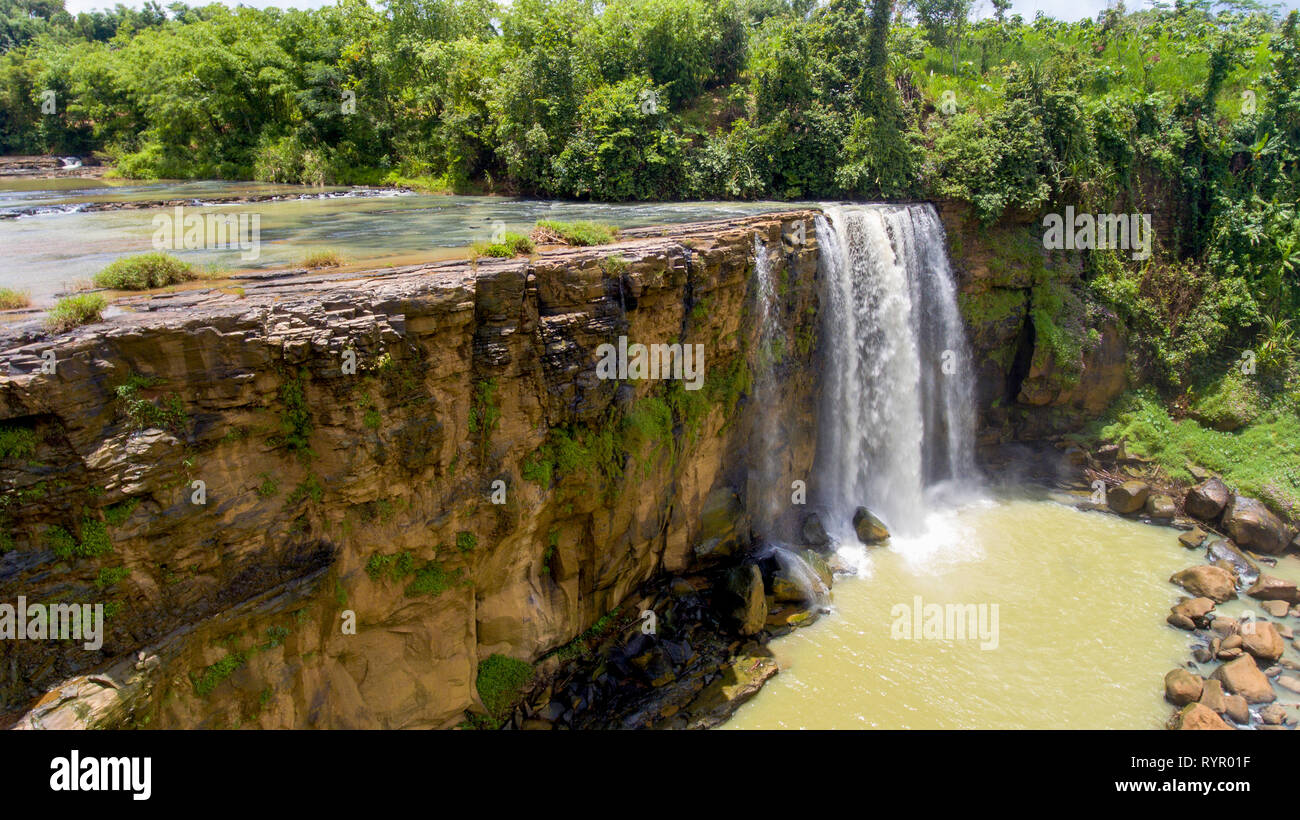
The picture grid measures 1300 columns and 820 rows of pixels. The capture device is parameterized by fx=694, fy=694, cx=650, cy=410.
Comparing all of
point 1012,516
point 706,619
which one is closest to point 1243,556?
point 1012,516

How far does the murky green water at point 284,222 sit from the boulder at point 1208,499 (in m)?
13.0

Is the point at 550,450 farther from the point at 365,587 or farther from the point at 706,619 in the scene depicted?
the point at 706,619

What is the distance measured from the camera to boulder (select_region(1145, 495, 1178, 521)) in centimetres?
1755

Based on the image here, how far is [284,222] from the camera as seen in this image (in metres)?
17.0

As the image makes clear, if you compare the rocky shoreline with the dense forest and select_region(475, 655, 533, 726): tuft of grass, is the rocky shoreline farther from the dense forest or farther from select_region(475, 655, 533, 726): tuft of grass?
select_region(475, 655, 533, 726): tuft of grass

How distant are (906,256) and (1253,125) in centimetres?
1378

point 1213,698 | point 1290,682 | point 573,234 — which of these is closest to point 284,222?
point 573,234

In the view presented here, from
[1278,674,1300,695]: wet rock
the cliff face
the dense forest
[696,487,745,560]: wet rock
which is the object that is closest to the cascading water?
[696,487,745,560]: wet rock

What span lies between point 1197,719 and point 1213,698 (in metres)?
1.32

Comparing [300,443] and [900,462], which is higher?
[300,443]

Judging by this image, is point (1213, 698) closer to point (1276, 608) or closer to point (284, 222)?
point (1276, 608)

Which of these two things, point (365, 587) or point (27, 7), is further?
point (27, 7)

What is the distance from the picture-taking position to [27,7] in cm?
6081

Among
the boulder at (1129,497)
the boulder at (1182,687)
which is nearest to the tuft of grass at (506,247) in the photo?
the boulder at (1182,687)
